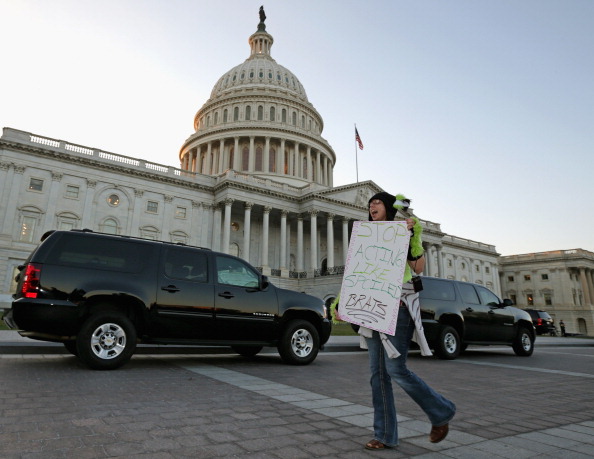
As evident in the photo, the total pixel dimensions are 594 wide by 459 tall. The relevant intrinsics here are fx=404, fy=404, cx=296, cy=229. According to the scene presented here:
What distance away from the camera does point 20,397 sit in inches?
183

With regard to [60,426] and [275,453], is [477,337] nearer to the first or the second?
[275,453]

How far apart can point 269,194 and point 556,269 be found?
62.6 meters

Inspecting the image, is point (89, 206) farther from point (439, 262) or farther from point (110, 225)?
point (439, 262)

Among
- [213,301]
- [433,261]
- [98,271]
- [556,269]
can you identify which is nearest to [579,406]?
[213,301]

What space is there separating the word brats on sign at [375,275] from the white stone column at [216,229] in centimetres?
4013

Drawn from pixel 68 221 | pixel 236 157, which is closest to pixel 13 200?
pixel 68 221

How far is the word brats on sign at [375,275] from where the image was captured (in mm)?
3559

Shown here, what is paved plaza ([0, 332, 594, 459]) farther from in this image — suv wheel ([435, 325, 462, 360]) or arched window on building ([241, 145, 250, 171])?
arched window on building ([241, 145, 250, 171])

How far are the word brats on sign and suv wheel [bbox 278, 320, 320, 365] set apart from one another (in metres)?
5.05

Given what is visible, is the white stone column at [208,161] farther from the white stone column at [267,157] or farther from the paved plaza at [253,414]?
the paved plaza at [253,414]

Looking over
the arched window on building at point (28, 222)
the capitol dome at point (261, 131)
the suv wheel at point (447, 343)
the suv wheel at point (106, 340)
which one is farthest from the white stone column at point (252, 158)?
the suv wheel at point (106, 340)

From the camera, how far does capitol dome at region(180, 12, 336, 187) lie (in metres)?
61.4

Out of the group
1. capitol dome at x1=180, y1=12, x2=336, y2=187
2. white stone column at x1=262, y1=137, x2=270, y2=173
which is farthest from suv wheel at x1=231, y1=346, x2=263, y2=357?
white stone column at x1=262, y1=137, x2=270, y2=173

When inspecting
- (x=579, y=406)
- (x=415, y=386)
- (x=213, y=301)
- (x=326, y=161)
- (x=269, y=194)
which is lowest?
(x=579, y=406)
